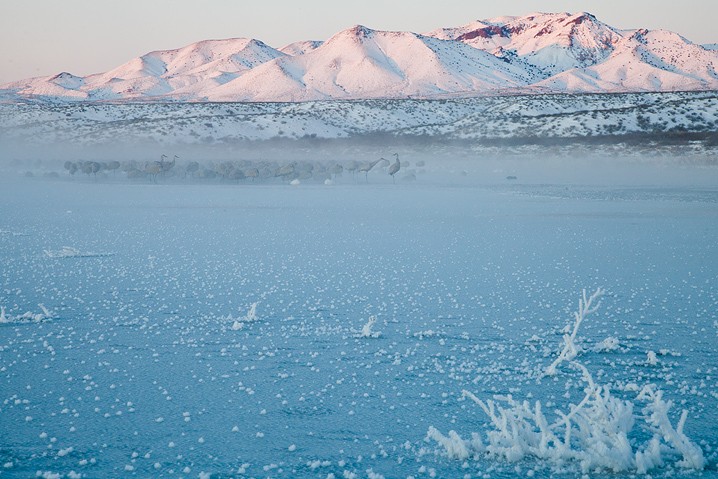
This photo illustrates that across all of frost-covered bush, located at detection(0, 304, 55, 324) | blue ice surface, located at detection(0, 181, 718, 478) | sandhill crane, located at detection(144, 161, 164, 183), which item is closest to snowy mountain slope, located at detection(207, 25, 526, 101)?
sandhill crane, located at detection(144, 161, 164, 183)

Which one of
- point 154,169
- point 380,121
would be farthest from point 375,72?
point 154,169

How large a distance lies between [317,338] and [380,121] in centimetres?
5819

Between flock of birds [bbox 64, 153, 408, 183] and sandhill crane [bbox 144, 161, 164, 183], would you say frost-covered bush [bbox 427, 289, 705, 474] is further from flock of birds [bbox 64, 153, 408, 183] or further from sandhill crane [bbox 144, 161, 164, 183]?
sandhill crane [bbox 144, 161, 164, 183]

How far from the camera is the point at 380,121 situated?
63.8 m

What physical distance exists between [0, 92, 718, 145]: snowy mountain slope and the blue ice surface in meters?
36.1

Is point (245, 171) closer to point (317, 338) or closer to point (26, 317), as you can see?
point (26, 317)

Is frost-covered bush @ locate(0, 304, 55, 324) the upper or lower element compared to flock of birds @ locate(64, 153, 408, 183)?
upper

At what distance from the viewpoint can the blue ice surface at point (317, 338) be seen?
4.64 m

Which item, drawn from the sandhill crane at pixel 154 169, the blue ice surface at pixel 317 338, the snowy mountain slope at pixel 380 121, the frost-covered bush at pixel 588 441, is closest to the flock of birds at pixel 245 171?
the sandhill crane at pixel 154 169

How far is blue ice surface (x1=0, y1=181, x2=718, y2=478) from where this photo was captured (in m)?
4.64

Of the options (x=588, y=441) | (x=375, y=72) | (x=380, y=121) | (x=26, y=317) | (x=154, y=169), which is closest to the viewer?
(x=588, y=441)

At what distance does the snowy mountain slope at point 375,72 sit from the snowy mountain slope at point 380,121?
72294mm

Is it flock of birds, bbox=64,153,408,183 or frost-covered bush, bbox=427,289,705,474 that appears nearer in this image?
frost-covered bush, bbox=427,289,705,474

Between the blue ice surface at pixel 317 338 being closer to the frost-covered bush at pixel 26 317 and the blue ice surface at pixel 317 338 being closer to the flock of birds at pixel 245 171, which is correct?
the frost-covered bush at pixel 26 317
